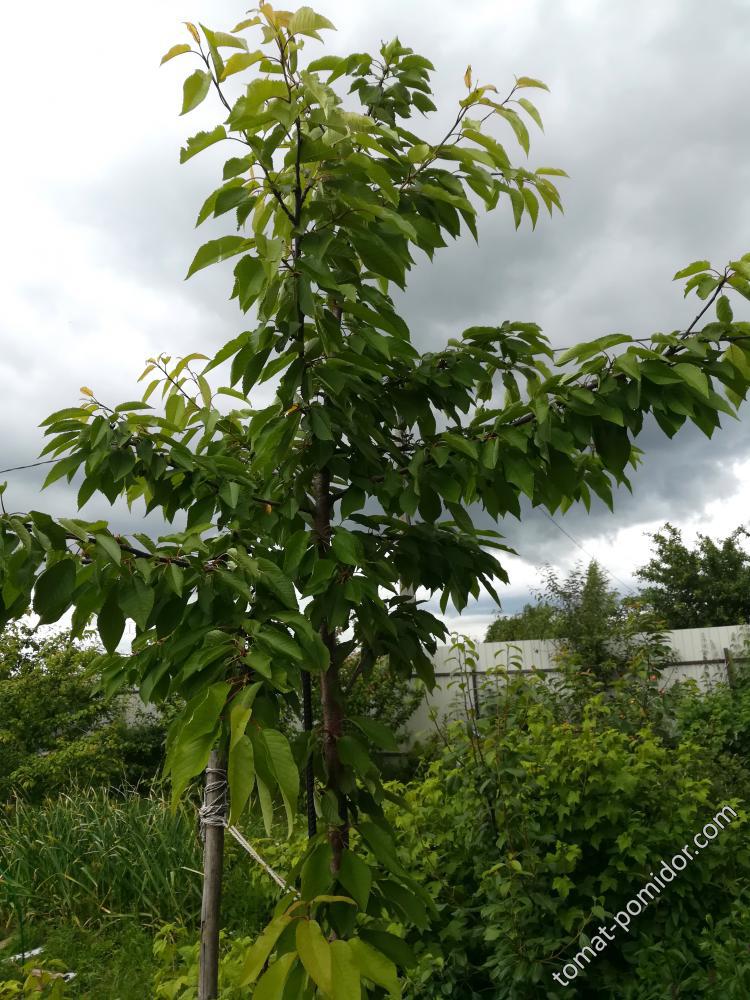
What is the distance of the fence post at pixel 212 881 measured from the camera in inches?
92.5

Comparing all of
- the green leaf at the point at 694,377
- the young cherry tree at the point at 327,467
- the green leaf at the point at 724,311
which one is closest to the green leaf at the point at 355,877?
the young cherry tree at the point at 327,467

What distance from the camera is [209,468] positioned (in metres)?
1.85

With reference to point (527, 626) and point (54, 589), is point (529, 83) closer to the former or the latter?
point (54, 589)

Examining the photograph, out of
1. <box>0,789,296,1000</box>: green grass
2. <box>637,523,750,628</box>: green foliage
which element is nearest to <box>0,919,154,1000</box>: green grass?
<box>0,789,296,1000</box>: green grass

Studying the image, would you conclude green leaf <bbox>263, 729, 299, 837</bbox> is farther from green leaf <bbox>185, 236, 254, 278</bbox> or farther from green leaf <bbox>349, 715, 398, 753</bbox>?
green leaf <bbox>185, 236, 254, 278</bbox>

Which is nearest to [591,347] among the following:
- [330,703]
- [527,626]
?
[330,703]

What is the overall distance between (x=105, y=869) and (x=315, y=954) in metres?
4.67

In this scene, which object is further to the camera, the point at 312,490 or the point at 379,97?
the point at 379,97

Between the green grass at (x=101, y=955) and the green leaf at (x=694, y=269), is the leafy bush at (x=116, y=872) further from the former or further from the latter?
the green leaf at (x=694, y=269)

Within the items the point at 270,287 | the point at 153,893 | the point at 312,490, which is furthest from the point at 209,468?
the point at 153,893

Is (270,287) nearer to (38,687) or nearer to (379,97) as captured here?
(379,97)

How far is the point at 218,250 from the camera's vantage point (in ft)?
4.77

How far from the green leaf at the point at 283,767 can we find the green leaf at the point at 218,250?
2.82 feet

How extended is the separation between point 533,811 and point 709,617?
46.7 ft
